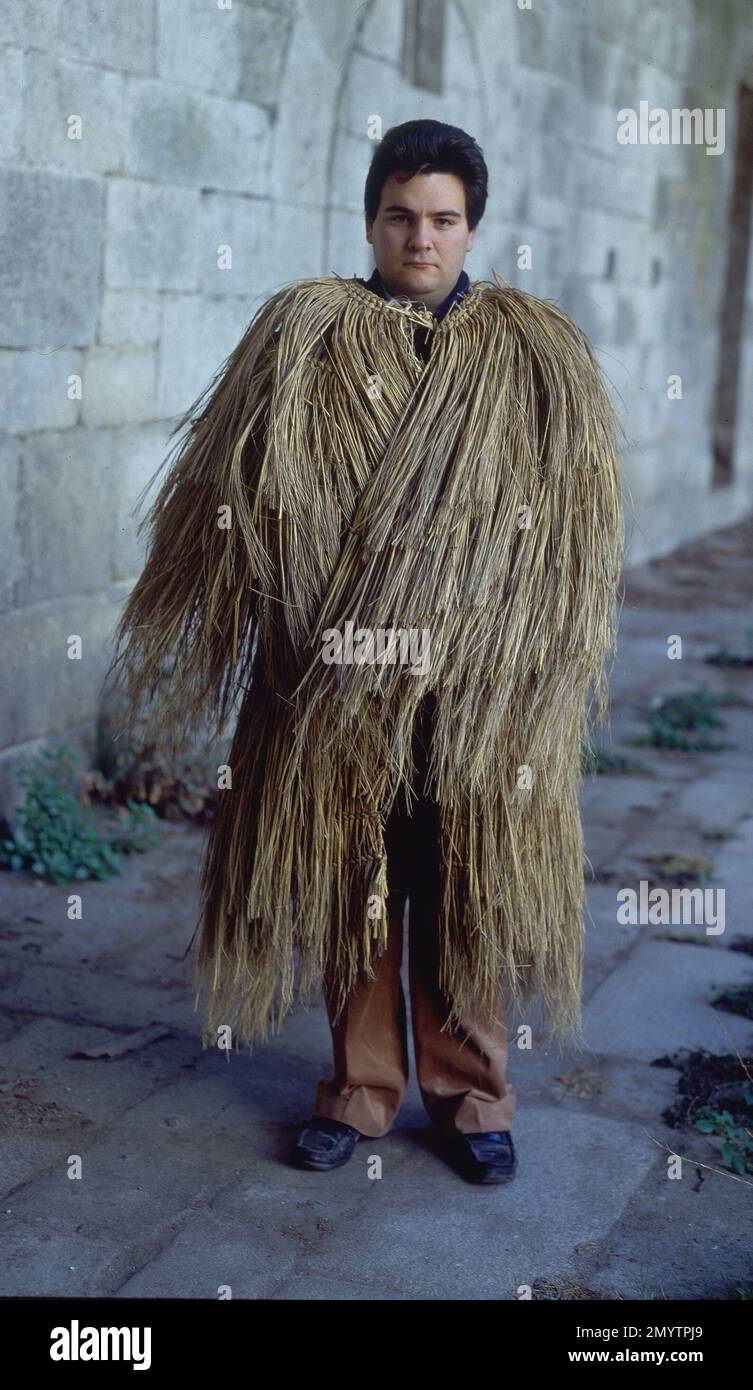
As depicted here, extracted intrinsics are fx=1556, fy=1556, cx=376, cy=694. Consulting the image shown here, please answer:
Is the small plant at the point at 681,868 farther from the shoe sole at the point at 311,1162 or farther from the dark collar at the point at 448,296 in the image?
the dark collar at the point at 448,296

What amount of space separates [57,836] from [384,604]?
1945 mm

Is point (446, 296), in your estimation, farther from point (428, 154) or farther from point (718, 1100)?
point (718, 1100)

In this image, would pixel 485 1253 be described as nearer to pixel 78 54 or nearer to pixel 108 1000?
pixel 108 1000

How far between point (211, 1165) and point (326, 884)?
1.80 feet

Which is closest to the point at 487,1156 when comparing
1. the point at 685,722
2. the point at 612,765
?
the point at 612,765

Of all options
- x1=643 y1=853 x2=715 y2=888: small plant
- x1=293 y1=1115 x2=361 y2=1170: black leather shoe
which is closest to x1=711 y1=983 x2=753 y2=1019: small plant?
x1=643 y1=853 x2=715 y2=888: small plant

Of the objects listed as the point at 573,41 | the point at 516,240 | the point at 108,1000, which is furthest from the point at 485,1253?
the point at 573,41

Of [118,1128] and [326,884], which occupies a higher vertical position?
[326,884]

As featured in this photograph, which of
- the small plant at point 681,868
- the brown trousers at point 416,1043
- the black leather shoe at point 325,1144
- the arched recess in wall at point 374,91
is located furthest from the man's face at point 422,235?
the arched recess in wall at point 374,91

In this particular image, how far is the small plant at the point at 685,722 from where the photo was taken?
5492 mm

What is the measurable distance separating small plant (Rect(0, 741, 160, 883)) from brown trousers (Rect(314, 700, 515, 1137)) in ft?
4.63

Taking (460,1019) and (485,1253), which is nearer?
(485,1253)

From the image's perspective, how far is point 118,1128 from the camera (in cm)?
276

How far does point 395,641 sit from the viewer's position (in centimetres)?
231
